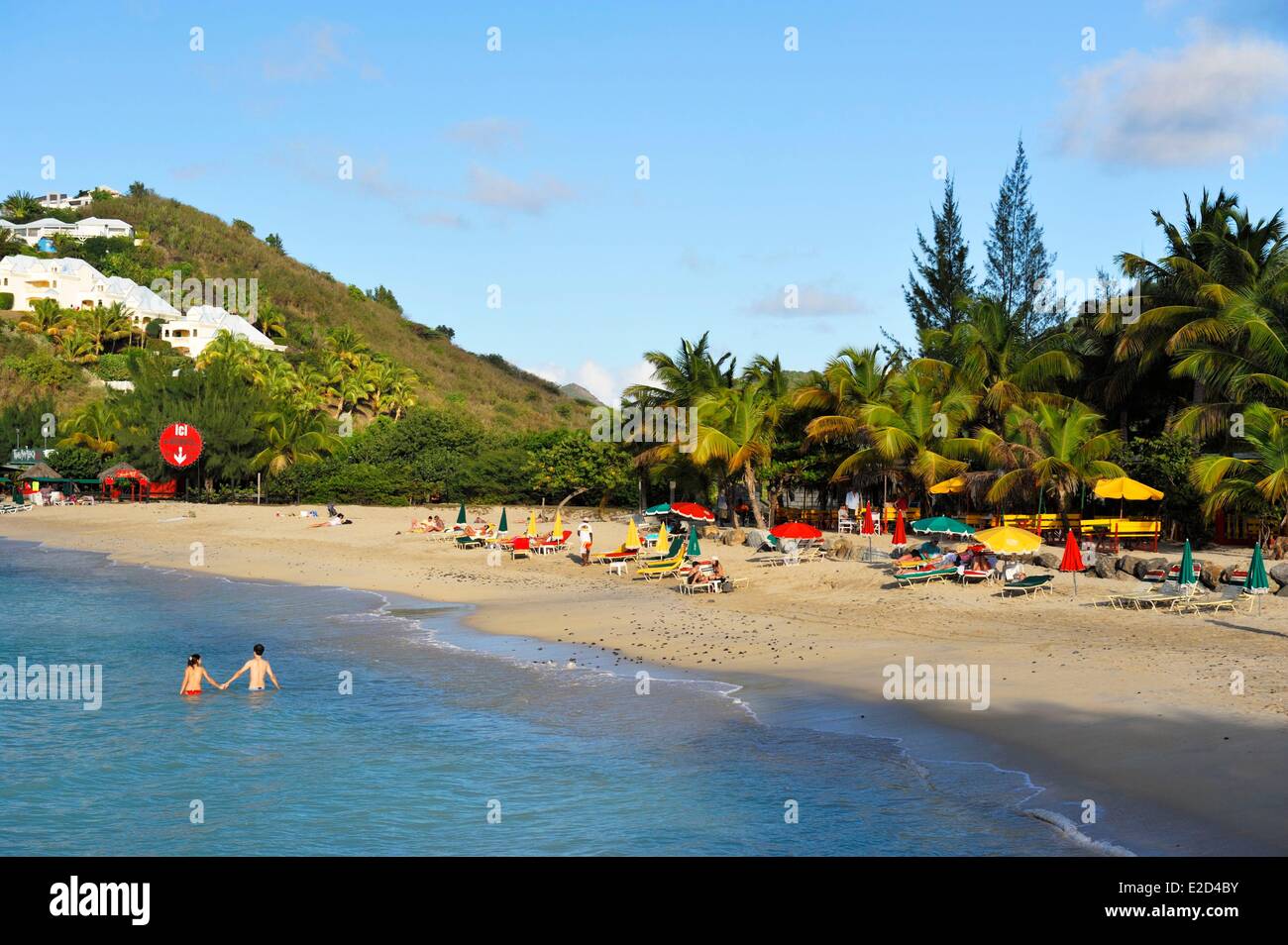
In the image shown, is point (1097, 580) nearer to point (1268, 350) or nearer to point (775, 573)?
point (775, 573)

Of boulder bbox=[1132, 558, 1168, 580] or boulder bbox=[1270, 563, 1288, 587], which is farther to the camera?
boulder bbox=[1132, 558, 1168, 580]

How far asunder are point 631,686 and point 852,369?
72.6ft

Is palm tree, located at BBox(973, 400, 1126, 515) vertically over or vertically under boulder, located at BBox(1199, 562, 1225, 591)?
over

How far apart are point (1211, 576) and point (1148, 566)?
1.59 m

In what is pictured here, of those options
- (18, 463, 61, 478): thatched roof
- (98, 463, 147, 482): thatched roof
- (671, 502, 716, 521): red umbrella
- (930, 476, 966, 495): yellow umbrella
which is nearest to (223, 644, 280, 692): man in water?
(671, 502, 716, 521): red umbrella

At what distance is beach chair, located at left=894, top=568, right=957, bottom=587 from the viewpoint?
76.9 ft

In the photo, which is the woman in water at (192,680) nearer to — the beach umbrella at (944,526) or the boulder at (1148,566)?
the beach umbrella at (944,526)


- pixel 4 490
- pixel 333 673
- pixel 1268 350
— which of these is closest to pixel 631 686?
pixel 333 673

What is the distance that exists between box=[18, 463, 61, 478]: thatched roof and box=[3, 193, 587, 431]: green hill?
3578 cm

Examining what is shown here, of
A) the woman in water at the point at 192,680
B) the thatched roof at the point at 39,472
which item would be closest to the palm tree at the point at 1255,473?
the woman in water at the point at 192,680

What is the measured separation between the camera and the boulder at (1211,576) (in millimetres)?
20953

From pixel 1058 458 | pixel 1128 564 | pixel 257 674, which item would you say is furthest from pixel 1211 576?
pixel 257 674

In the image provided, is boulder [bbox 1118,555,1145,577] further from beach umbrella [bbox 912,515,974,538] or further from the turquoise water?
the turquoise water

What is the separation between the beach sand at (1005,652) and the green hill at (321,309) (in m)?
64.2
